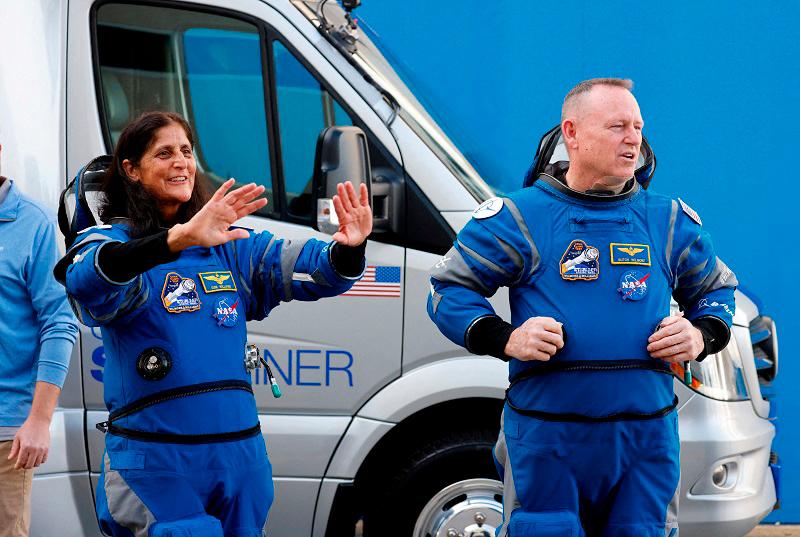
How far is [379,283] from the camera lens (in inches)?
173

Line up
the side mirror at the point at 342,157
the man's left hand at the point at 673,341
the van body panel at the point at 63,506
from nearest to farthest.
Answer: the man's left hand at the point at 673,341, the side mirror at the point at 342,157, the van body panel at the point at 63,506

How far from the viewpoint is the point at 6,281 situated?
12.0 ft

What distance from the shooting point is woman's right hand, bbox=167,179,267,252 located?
9.05ft

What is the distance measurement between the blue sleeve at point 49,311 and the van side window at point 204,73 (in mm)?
826

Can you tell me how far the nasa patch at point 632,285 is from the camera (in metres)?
3.05

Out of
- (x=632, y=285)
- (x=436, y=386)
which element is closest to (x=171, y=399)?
(x=632, y=285)

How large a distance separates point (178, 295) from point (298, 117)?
60.7 inches

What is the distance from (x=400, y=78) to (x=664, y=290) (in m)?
1.96

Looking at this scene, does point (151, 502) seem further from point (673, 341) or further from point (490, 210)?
point (673, 341)

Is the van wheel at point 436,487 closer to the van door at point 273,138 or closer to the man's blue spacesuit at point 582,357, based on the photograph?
the van door at point 273,138

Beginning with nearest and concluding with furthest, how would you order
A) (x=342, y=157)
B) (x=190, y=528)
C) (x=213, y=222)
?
1. (x=213, y=222)
2. (x=190, y=528)
3. (x=342, y=157)

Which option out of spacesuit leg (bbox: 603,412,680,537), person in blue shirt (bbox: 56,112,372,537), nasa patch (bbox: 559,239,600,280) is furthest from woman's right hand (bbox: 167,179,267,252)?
spacesuit leg (bbox: 603,412,680,537)

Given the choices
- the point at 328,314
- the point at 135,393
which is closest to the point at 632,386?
the point at 135,393

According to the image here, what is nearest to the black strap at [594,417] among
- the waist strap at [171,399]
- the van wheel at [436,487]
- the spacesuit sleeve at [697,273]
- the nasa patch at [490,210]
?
the spacesuit sleeve at [697,273]
